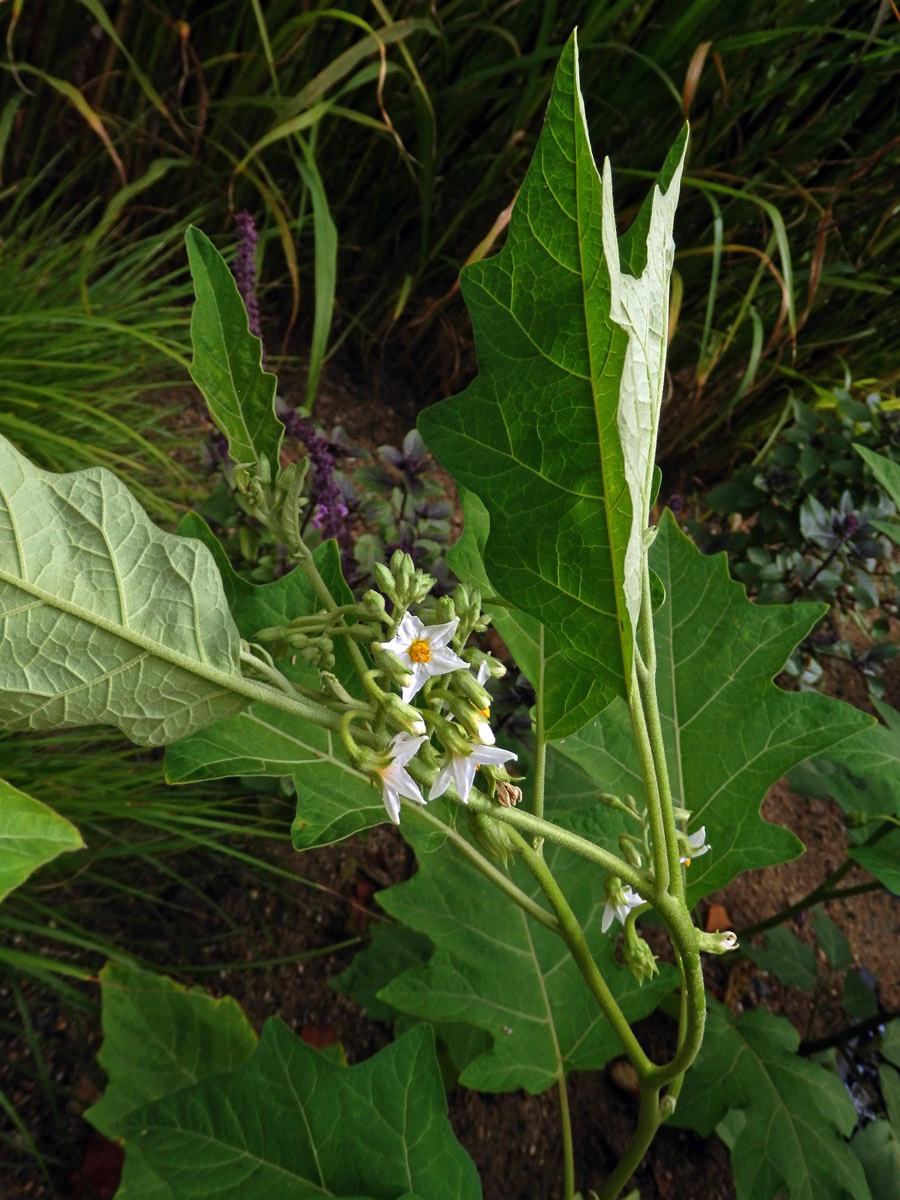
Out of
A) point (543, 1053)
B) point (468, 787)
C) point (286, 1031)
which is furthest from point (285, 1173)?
point (468, 787)

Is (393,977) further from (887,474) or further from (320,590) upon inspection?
(887,474)

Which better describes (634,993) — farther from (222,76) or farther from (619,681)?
(222,76)

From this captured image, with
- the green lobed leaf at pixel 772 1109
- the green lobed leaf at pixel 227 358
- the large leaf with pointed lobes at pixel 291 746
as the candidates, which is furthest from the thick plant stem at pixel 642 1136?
the green lobed leaf at pixel 227 358

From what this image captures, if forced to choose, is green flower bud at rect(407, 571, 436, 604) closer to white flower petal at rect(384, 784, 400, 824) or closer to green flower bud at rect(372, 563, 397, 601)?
green flower bud at rect(372, 563, 397, 601)

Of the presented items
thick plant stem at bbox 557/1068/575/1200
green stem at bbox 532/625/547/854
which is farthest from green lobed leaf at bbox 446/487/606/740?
thick plant stem at bbox 557/1068/575/1200

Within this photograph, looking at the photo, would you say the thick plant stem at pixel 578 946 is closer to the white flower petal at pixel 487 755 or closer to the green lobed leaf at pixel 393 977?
the white flower petal at pixel 487 755

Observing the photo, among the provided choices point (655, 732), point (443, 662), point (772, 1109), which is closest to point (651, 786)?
point (655, 732)
